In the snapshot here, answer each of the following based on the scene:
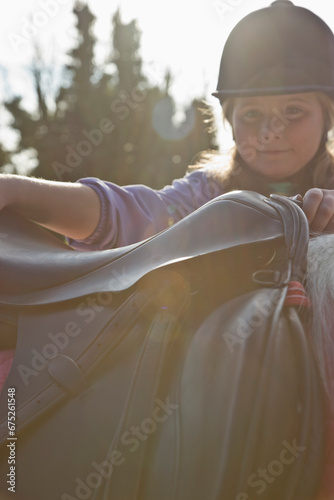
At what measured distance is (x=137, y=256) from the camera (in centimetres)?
66

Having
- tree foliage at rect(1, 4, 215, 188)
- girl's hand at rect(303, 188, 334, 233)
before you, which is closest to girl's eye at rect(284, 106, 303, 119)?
girl's hand at rect(303, 188, 334, 233)

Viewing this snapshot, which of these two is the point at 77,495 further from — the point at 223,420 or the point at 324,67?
the point at 324,67

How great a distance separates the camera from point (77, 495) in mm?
494

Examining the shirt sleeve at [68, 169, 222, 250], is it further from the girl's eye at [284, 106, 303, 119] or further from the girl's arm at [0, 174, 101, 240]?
the girl's eye at [284, 106, 303, 119]

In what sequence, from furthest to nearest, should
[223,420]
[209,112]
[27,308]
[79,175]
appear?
[79,175] → [209,112] → [27,308] → [223,420]

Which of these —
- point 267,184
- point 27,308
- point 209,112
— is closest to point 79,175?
point 209,112

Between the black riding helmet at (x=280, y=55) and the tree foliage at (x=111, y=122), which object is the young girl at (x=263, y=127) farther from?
the tree foliage at (x=111, y=122)

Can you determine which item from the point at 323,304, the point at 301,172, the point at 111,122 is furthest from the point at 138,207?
the point at 111,122

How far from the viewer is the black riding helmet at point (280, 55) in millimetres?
1237

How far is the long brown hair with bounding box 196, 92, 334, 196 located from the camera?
4.40ft

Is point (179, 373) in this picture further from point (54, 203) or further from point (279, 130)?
point (279, 130)

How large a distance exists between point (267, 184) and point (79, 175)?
22.7ft

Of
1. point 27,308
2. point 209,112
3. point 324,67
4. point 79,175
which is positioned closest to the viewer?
point 27,308

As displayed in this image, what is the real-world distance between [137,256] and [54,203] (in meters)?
0.36
